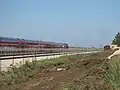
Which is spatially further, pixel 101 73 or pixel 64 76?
pixel 64 76

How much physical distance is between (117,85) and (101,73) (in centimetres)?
370

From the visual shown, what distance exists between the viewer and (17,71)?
18672 mm

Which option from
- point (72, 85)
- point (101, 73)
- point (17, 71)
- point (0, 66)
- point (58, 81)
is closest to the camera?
point (72, 85)

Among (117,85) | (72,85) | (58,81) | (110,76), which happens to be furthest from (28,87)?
(117,85)

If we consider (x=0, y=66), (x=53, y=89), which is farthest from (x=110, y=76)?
(x=0, y=66)

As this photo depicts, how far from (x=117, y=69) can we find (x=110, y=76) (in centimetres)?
38

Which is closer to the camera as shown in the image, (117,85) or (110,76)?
(117,85)

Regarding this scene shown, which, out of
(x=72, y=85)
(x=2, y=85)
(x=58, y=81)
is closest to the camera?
(x=72, y=85)

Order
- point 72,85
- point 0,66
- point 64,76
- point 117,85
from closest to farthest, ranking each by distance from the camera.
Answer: point 117,85
point 72,85
point 64,76
point 0,66

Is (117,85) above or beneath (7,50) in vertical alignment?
beneath

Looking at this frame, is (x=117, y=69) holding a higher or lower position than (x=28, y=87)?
higher

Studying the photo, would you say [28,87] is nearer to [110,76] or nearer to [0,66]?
[110,76]

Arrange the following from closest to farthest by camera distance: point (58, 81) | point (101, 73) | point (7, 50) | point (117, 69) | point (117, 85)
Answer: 1. point (117, 85)
2. point (117, 69)
3. point (101, 73)
4. point (58, 81)
5. point (7, 50)

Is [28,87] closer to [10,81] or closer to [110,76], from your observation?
[10,81]
